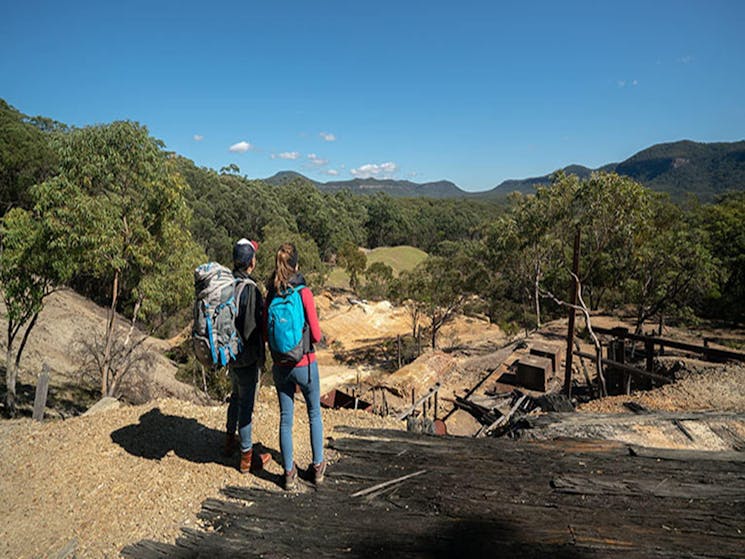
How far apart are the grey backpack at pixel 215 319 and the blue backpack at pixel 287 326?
336 millimetres

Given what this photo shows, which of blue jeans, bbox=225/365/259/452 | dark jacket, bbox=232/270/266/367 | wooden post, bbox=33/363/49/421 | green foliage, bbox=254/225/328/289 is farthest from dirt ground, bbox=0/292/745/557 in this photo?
green foliage, bbox=254/225/328/289

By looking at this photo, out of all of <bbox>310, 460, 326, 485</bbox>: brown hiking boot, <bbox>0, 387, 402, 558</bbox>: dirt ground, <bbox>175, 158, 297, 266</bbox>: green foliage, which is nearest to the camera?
<bbox>0, 387, 402, 558</bbox>: dirt ground

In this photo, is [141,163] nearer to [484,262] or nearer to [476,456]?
[476,456]

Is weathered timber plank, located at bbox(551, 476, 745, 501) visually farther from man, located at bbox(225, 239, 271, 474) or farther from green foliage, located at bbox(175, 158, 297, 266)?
green foliage, located at bbox(175, 158, 297, 266)

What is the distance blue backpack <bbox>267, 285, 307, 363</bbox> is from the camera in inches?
128

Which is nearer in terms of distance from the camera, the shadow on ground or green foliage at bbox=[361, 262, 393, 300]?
the shadow on ground

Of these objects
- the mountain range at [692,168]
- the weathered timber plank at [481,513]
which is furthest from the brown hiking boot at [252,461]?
the mountain range at [692,168]

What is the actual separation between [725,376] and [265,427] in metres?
8.58

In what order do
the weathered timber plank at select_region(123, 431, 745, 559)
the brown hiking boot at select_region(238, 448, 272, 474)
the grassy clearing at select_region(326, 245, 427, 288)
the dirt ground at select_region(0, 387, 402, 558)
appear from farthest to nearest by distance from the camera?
the grassy clearing at select_region(326, 245, 427, 288) → the brown hiking boot at select_region(238, 448, 272, 474) → the dirt ground at select_region(0, 387, 402, 558) → the weathered timber plank at select_region(123, 431, 745, 559)

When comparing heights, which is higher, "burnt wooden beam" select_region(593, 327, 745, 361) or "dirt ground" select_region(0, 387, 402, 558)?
"burnt wooden beam" select_region(593, 327, 745, 361)

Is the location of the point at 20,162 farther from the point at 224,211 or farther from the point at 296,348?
the point at 296,348

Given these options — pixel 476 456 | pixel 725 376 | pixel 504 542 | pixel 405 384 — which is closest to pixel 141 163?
pixel 476 456

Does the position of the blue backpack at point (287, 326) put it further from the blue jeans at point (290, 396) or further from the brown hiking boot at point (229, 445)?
the brown hiking boot at point (229, 445)

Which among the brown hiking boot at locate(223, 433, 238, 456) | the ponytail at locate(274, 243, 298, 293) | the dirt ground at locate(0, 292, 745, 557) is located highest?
the ponytail at locate(274, 243, 298, 293)
